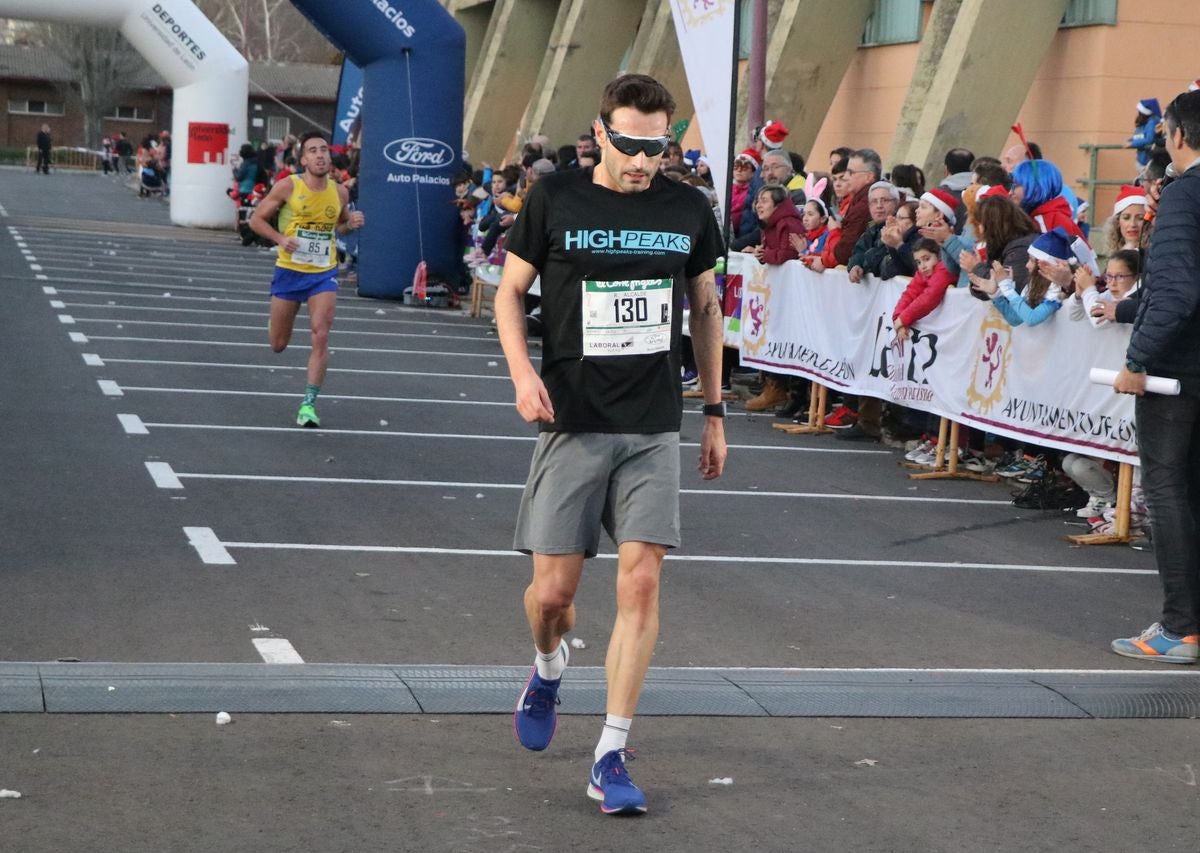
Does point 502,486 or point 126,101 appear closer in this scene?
point 502,486

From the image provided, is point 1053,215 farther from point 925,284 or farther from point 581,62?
point 581,62

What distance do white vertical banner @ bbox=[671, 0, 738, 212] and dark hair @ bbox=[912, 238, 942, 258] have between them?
2.26m

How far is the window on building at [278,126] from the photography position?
107m

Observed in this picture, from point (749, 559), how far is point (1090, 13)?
483 inches

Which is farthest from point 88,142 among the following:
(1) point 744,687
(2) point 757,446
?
(1) point 744,687

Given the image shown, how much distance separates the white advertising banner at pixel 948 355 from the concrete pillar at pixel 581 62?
61.1ft

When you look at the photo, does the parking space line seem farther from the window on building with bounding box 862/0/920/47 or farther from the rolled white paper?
the window on building with bounding box 862/0/920/47

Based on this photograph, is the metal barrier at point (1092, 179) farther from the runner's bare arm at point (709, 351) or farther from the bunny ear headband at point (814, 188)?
the runner's bare arm at point (709, 351)

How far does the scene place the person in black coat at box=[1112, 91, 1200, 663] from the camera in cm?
702

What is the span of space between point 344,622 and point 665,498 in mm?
2337

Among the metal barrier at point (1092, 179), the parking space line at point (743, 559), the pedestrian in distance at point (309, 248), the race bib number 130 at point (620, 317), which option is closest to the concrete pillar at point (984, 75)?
the metal barrier at point (1092, 179)

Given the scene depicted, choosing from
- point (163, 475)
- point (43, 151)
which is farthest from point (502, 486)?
point (43, 151)

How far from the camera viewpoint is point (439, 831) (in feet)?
15.7

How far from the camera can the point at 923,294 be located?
483 inches
